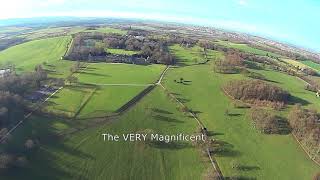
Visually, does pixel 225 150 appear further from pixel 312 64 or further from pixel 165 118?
pixel 312 64

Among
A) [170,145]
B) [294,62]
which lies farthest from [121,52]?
[294,62]

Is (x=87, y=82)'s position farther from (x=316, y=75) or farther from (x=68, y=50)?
(x=316, y=75)

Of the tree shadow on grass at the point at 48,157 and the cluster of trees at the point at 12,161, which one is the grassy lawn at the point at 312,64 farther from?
the cluster of trees at the point at 12,161

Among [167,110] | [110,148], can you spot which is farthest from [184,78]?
[110,148]

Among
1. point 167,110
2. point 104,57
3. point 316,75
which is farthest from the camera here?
point 316,75

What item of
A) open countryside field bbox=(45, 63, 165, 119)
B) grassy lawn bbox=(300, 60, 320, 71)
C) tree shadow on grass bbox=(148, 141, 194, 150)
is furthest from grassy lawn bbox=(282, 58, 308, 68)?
tree shadow on grass bbox=(148, 141, 194, 150)

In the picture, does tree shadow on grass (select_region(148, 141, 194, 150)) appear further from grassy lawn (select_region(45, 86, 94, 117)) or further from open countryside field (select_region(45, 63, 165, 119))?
grassy lawn (select_region(45, 86, 94, 117))
